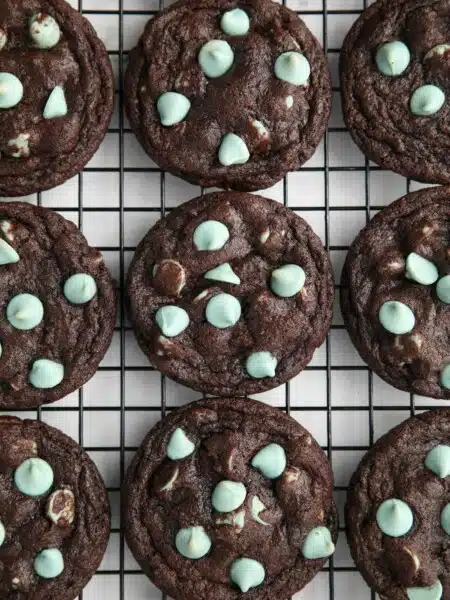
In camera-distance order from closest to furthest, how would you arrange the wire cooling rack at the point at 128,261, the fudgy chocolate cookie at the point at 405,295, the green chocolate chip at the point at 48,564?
the green chocolate chip at the point at 48,564 → the fudgy chocolate cookie at the point at 405,295 → the wire cooling rack at the point at 128,261

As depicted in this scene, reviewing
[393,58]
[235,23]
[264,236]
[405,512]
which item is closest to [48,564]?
[405,512]

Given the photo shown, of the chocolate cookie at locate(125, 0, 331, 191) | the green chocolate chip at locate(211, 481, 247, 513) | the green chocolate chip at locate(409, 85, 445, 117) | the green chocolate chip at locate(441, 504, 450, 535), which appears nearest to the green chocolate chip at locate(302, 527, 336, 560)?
the green chocolate chip at locate(211, 481, 247, 513)

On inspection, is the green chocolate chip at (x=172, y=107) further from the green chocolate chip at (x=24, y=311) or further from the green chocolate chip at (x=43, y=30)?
the green chocolate chip at (x=24, y=311)

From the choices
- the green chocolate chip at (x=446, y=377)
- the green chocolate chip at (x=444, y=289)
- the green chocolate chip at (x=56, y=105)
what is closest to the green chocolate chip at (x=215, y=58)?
the green chocolate chip at (x=56, y=105)

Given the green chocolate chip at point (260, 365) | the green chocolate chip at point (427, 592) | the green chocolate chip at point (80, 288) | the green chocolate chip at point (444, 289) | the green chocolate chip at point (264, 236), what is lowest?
the green chocolate chip at point (427, 592)

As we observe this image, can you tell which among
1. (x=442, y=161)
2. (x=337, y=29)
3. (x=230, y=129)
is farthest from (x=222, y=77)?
(x=442, y=161)

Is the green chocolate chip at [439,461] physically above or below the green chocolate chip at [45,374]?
below

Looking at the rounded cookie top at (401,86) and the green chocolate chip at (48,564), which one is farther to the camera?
the rounded cookie top at (401,86)
